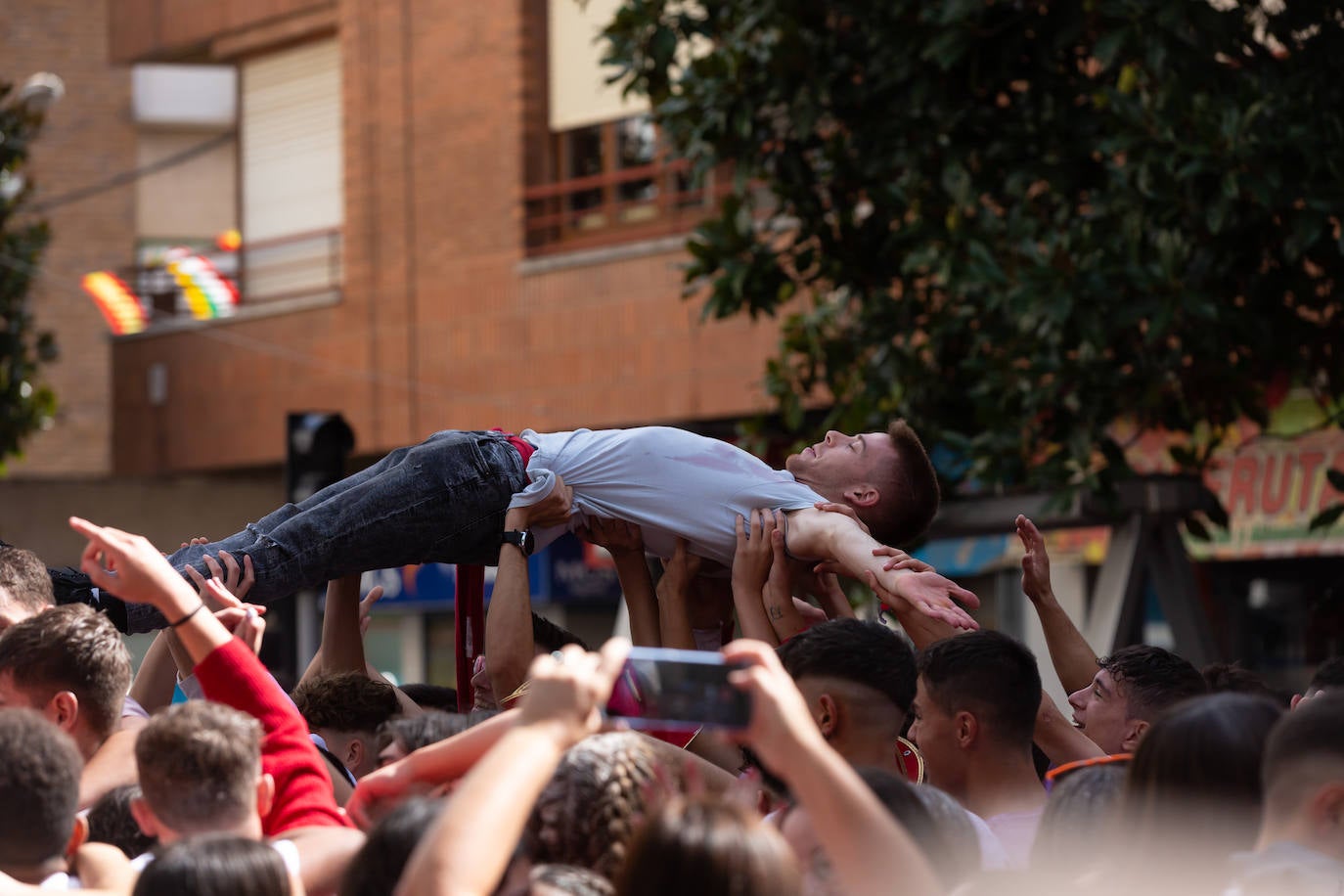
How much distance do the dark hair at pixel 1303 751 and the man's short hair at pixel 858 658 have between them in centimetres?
108

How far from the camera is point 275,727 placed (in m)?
3.39

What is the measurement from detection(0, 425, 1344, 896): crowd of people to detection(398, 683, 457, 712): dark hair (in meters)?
0.02

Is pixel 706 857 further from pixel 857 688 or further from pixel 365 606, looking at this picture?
pixel 365 606

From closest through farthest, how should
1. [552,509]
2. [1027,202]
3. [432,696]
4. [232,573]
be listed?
[232,573]
[552,509]
[432,696]
[1027,202]

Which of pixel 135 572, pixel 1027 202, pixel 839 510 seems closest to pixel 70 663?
pixel 135 572

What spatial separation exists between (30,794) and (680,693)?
1021 mm

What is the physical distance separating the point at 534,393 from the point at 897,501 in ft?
36.9

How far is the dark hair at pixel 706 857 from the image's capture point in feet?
7.82

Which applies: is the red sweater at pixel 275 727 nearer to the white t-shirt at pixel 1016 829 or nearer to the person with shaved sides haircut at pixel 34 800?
the person with shaved sides haircut at pixel 34 800

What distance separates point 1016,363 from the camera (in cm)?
799

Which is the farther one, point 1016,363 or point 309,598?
point 309,598

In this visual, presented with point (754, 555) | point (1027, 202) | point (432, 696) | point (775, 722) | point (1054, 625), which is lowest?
point (432, 696)

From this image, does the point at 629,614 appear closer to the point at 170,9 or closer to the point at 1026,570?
the point at 1026,570

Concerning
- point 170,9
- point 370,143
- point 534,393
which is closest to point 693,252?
point 534,393
